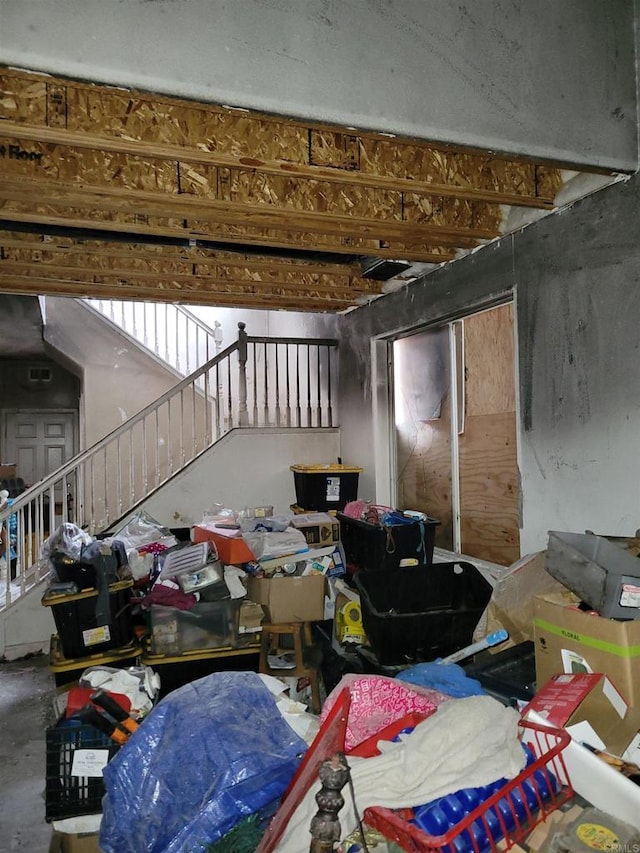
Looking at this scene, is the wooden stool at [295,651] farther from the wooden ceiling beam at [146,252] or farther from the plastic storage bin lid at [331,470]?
the wooden ceiling beam at [146,252]

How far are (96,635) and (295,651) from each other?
119 centimetres

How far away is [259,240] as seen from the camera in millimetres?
3051

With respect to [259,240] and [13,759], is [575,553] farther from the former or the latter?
[13,759]

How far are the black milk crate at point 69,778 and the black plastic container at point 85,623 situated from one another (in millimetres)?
1444

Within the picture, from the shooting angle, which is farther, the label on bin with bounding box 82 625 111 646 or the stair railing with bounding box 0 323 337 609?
the stair railing with bounding box 0 323 337 609

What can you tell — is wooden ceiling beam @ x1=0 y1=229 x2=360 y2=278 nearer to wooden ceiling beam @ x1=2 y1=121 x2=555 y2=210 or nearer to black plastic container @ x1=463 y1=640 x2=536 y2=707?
wooden ceiling beam @ x1=2 y1=121 x2=555 y2=210

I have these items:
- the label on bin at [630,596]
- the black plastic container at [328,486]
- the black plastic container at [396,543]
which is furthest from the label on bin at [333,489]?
the label on bin at [630,596]

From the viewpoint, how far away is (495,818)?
4.14 ft

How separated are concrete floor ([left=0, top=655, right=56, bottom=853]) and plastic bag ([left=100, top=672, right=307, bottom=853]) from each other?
97 centimetres

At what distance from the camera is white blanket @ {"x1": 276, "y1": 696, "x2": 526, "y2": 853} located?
1253mm

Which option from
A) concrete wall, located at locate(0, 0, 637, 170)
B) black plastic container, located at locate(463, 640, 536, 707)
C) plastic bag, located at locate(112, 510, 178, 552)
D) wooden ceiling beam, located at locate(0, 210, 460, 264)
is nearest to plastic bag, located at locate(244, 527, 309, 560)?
plastic bag, located at locate(112, 510, 178, 552)

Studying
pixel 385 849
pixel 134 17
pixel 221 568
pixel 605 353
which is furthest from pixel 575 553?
pixel 134 17

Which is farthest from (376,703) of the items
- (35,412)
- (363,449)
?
(35,412)

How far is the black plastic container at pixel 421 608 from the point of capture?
2793mm
